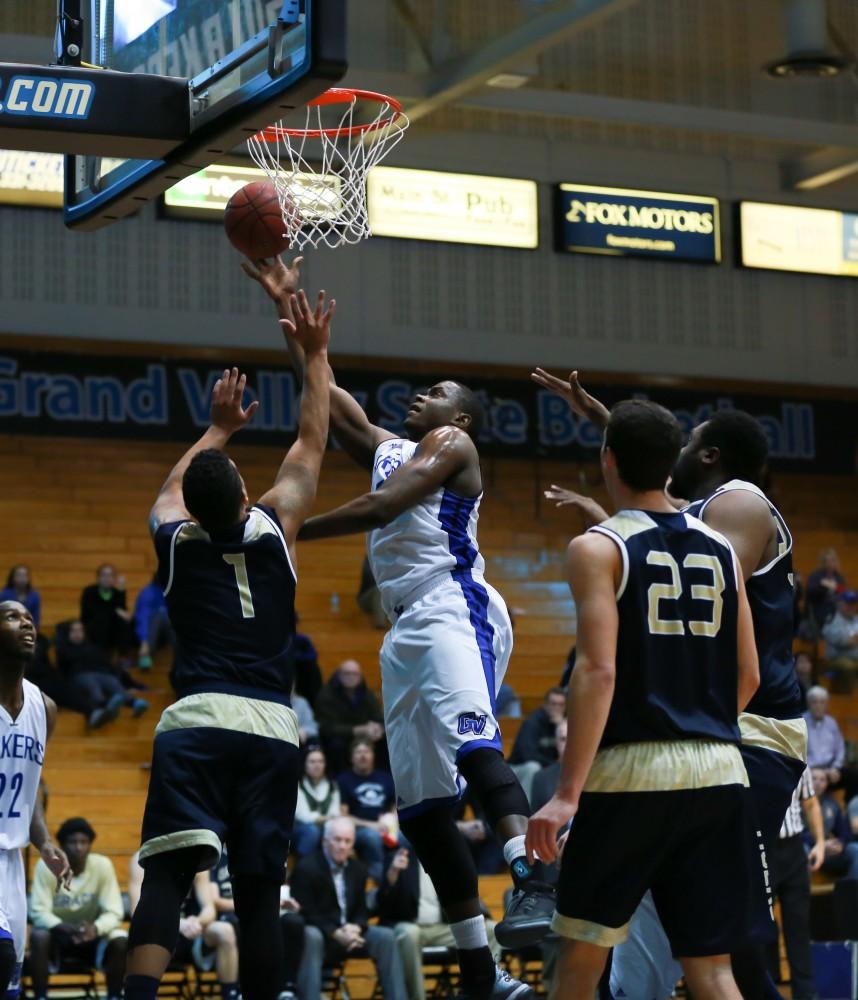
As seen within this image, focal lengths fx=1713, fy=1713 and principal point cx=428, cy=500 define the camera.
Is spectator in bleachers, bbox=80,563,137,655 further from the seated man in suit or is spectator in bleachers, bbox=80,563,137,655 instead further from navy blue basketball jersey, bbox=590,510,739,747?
navy blue basketball jersey, bbox=590,510,739,747

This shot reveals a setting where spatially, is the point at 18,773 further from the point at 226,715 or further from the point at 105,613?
the point at 105,613

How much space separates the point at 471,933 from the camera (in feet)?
21.0

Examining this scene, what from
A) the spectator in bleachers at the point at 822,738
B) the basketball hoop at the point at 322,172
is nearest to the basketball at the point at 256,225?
the basketball hoop at the point at 322,172

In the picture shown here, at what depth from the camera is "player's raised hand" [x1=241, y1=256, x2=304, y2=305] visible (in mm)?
7000

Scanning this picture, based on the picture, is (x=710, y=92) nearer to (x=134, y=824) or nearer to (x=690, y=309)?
(x=690, y=309)

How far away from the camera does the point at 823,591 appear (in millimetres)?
21141

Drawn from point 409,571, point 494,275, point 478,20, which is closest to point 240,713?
point 409,571

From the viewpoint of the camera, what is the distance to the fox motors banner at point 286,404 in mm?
20594

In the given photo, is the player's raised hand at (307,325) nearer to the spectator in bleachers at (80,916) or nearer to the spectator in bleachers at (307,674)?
the spectator in bleachers at (80,916)

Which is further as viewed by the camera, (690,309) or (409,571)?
(690,309)

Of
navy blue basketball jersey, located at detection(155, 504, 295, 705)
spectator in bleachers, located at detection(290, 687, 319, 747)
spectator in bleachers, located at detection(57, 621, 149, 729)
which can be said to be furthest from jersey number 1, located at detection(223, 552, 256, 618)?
spectator in bleachers, located at detection(57, 621, 149, 729)

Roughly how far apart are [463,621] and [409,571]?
316 mm

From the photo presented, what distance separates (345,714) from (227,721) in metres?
10.2

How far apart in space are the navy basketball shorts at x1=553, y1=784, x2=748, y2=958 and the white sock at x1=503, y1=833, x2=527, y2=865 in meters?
1.10
